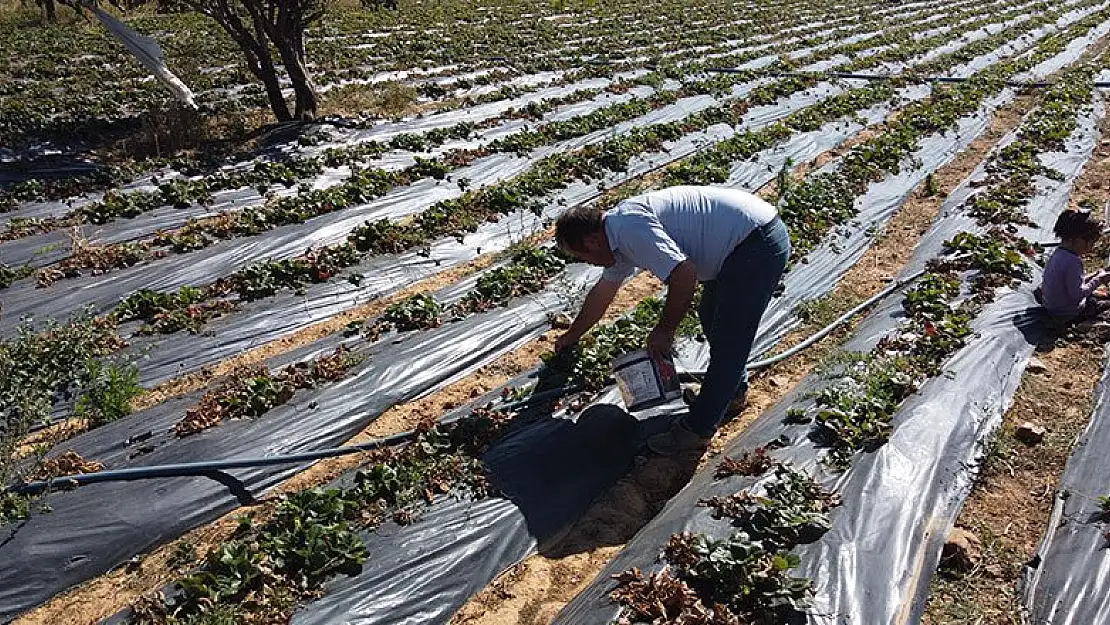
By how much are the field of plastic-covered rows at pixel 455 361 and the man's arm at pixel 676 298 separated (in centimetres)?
99

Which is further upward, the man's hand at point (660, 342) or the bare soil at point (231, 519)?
the man's hand at point (660, 342)

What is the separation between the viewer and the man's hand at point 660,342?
4.49m

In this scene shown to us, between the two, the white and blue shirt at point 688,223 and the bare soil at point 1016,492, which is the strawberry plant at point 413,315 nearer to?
the white and blue shirt at point 688,223

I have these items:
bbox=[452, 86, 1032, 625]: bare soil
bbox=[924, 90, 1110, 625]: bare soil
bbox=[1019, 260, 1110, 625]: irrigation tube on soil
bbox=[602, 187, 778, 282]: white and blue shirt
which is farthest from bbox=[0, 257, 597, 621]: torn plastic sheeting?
bbox=[1019, 260, 1110, 625]: irrigation tube on soil

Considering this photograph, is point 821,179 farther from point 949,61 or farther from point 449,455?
point 949,61

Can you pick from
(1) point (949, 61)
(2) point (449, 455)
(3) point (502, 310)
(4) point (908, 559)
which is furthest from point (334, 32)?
(4) point (908, 559)

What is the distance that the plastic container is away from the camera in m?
4.70

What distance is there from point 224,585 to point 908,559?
3.71m

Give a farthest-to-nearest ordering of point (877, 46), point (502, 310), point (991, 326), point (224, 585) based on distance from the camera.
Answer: point (877, 46) → point (502, 310) → point (991, 326) → point (224, 585)

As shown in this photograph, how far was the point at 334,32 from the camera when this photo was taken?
25.0 metres

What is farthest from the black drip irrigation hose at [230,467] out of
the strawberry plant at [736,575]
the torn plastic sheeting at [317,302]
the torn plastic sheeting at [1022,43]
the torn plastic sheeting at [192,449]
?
the torn plastic sheeting at [1022,43]

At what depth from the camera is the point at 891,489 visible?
14.5 ft

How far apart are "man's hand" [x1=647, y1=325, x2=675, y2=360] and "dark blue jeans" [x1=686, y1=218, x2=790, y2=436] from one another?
391mm

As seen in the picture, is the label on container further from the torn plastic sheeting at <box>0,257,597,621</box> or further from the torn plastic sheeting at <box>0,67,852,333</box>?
the torn plastic sheeting at <box>0,67,852,333</box>
